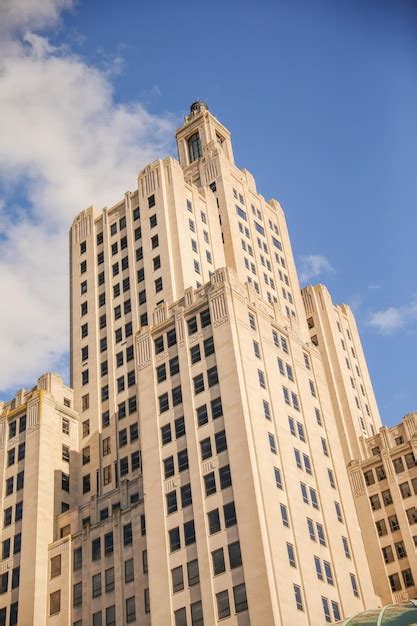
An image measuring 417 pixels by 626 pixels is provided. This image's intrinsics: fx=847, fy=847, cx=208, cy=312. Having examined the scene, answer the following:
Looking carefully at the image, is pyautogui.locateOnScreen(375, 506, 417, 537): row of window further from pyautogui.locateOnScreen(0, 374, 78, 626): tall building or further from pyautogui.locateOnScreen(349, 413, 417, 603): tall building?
pyautogui.locateOnScreen(0, 374, 78, 626): tall building

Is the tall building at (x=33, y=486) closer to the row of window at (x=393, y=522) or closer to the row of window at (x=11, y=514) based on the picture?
the row of window at (x=11, y=514)

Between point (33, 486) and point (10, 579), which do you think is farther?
point (33, 486)

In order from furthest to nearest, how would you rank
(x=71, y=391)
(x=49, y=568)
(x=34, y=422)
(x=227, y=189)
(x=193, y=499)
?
(x=227, y=189), (x=71, y=391), (x=34, y=422), (x=49, y=568), (x=193, y=499)

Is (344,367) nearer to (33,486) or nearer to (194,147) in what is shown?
(194,147)

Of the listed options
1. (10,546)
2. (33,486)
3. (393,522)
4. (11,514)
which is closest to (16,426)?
(33,486)

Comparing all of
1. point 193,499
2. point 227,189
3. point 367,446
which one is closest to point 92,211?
point 227,189

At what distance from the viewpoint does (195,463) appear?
263 ft

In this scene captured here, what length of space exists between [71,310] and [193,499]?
51.7 m

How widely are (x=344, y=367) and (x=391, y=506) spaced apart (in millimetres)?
30374

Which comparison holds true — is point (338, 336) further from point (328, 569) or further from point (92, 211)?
point (328, 569)

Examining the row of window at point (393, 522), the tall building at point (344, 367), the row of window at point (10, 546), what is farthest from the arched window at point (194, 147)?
the row of window at point (10, 546)

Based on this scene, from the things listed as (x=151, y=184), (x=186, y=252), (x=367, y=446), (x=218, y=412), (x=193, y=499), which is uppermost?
(x=151, y=184)

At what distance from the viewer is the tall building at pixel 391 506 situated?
324ft

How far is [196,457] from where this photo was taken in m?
80.3
